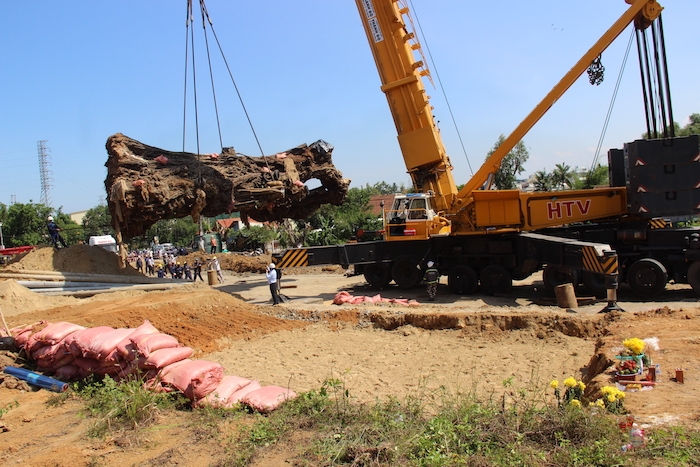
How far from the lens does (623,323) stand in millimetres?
9047

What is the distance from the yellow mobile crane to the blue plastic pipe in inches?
307

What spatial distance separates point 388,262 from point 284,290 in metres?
→ 4.11

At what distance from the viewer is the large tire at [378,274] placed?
16188 mm

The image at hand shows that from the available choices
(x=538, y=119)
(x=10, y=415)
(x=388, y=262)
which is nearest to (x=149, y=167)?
(x=388, y=262)

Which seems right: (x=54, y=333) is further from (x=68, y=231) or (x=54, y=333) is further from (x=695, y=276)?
(x=68, y=231)

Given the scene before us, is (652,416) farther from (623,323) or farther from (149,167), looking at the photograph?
(149,167)

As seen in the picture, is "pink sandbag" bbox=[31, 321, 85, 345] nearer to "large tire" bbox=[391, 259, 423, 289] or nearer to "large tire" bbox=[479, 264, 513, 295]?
"large tire" bbox=[391, 259, 423, 289]

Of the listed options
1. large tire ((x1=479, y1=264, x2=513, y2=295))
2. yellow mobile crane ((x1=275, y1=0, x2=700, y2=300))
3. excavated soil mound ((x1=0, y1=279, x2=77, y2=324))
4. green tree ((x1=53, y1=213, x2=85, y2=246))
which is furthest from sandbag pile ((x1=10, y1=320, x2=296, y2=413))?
green tree ((x1=53, y1=213, x2=85, y2=246))

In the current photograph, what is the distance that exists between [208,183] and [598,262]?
36.2 ft

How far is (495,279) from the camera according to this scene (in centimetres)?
1413

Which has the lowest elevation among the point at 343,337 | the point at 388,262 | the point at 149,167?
the point at 343,337

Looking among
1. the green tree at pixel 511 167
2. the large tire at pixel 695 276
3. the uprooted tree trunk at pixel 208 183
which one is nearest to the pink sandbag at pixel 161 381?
the uprooted tree trunk at pixel 208 183

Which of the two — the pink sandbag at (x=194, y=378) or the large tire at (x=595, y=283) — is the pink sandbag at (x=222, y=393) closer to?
the pink sandbag at (x=194, y=378)

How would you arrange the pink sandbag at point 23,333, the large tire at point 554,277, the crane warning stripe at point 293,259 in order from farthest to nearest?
the crane warning stripe at point 293,259 → the large tire at point 554,277 → the pink sandbag at point 23,333
